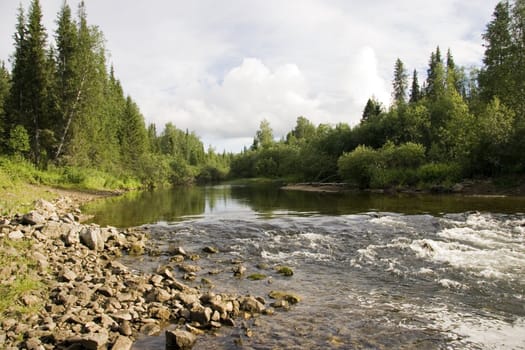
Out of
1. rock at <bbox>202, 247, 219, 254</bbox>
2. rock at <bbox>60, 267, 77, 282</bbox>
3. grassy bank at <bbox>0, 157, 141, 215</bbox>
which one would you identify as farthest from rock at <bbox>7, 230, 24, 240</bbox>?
grassy bank at <bbox>0, 157, 141, 215</bbox>

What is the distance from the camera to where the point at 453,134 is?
52.8 meters

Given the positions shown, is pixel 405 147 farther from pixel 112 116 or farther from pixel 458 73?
pixel 112 116

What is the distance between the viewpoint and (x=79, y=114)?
1805 inches

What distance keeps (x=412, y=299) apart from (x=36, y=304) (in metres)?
8.96

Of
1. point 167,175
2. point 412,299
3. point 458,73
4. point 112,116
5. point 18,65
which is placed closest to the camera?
point 412,299

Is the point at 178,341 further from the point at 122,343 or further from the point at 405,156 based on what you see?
the point at 405,156

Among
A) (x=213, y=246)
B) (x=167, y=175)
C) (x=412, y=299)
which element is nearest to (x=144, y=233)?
(x=213, y=246)

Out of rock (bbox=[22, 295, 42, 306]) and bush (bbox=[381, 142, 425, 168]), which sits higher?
bush (bbox=[381, 142, 425, 168])

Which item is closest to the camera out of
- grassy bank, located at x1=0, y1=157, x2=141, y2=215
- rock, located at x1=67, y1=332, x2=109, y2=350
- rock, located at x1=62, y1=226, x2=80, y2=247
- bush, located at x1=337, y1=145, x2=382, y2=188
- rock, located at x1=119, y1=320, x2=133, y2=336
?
rock, located at x1=67, y1=332, x2=109, y2=350

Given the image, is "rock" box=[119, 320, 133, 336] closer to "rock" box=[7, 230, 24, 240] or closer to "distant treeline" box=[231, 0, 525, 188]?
"rock" box=[7, 230, 24, 240]

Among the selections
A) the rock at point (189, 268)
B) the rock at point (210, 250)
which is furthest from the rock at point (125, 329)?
the rock at point (210, 250)

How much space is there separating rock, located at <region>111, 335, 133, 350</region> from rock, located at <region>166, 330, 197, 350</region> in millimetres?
705

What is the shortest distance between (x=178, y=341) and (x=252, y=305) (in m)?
2.30

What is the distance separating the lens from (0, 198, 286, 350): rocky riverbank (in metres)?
6.77
